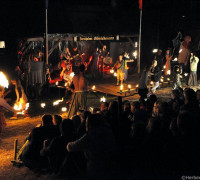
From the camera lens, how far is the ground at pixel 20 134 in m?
6.18

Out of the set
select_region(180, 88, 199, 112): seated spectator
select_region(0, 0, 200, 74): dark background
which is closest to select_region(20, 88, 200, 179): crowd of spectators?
select_region(180, 88, 199, 112): seated spectator

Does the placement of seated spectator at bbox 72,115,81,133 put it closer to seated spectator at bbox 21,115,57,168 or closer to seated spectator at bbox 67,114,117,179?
seated spectator at bbox 21,115,57,168

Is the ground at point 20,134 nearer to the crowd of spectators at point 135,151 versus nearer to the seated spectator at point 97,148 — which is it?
the crowd of spectators at point 135,151

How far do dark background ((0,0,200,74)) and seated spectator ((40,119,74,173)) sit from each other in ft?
30.4

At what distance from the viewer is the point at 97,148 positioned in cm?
467

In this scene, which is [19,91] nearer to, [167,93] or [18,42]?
[18,42]

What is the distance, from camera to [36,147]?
598 centimetres

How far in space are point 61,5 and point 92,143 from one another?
50.2 feet

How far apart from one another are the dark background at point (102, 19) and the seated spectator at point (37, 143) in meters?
8.67

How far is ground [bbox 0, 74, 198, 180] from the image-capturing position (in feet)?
20.3

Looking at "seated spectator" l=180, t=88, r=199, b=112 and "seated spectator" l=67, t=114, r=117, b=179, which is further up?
"seated spectator" l=180, t=88, r=199, b=112

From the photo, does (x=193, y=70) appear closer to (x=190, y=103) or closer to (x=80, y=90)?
(x=80, y=90)

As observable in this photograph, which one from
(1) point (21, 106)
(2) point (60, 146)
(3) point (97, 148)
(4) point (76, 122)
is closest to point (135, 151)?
(3) point (97, 148)

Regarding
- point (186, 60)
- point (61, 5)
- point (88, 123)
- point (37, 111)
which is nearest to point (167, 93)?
point (186, 60)
